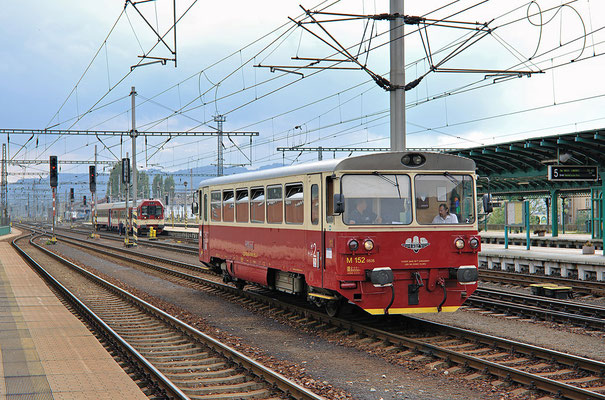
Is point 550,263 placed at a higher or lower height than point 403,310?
lower

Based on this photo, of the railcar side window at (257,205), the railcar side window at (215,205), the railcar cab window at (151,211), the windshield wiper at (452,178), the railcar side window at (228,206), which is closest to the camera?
the windshield wiper at (452,178)

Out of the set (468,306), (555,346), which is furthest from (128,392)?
(468,306)

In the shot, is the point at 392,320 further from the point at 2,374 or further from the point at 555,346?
the point at 2,374

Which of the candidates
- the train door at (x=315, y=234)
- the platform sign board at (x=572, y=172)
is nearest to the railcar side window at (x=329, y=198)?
the train door at (x=315, y=234)

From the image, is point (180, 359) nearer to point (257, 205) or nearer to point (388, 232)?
point (388, 232)

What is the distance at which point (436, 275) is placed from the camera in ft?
35.5

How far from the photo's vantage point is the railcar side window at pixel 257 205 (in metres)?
13.5

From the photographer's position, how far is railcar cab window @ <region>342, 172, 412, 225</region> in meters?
10.5

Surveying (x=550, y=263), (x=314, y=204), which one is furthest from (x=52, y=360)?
(x=550, y=263)

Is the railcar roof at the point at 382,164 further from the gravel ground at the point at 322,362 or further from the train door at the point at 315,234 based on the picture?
the gravel ground at the point at 322,362

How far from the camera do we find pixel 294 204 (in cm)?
1202

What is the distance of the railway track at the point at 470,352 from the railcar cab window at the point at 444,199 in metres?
1.87

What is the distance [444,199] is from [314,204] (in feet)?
7.42

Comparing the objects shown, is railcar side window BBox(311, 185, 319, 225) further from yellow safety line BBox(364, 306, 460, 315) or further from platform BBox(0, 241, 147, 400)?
platform BBox(0, 241, 147, 400)
